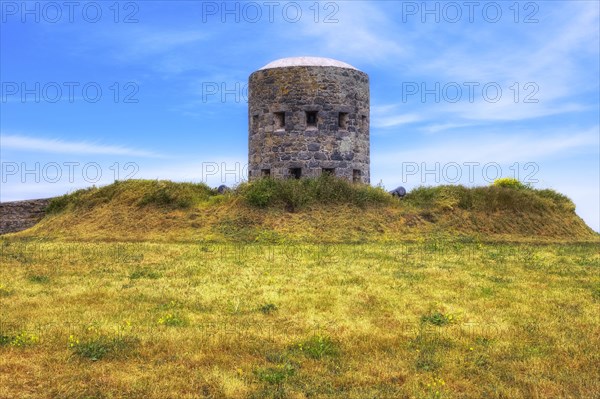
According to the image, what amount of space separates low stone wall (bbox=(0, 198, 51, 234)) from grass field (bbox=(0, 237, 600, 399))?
1316 cm

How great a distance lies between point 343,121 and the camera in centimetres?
2625

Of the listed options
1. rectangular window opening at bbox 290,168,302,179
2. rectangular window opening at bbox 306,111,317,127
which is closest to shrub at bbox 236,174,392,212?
rectangular window opening at bbox 290,168,302,179

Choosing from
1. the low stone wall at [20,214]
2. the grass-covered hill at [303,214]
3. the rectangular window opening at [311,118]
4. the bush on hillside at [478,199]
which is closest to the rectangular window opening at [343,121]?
the rectangular window opening at [311,118]

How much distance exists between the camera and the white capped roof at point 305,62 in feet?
86.2

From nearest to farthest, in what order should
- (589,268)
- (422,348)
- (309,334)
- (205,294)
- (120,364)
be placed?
(120,364), (422,348), (309,334), (205,294), (589,268)

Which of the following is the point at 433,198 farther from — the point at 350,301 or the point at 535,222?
the point at 350,301

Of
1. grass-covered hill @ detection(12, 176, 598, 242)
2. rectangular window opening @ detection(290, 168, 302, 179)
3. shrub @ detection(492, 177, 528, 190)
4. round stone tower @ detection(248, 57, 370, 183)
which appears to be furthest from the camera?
shrub @ detection(492, 177, 528, 190)

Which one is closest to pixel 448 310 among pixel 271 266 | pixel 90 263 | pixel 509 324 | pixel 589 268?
pixel 509 324

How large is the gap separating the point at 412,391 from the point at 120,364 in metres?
3.49

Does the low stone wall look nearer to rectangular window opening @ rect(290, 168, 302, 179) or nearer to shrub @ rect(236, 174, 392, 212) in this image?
shrub @ rect(236, 174, 392, 212)

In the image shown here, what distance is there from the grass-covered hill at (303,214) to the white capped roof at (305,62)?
5811mm

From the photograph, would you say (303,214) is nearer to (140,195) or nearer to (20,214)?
(140,195)

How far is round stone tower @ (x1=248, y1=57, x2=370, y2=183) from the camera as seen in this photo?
25625mm

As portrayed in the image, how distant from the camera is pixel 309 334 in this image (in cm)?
829
